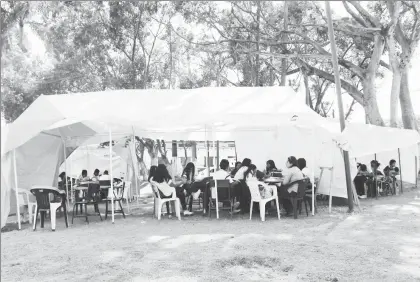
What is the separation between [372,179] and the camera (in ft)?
42.9

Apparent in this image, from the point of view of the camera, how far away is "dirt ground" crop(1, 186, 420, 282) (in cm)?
497

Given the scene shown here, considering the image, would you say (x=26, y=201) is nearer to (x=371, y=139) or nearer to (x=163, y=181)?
(x=163, y=181)

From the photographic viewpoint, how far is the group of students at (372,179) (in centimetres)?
1305

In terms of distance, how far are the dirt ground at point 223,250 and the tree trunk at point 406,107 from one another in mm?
8667

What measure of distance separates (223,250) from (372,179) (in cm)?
831

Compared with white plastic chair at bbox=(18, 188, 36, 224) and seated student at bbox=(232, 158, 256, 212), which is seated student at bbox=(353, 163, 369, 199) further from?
white plastic chair at bbox=(18, 188, 36, 224)

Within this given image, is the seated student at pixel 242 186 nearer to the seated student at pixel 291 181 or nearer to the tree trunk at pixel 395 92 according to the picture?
the seated student at pixel 291 181

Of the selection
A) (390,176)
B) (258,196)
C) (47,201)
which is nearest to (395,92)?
(390,176)

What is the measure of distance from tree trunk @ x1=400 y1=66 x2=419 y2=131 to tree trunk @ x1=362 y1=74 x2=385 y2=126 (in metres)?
1.64

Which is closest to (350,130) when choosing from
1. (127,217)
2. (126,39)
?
(127,217)

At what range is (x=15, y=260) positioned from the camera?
6070 millimetres

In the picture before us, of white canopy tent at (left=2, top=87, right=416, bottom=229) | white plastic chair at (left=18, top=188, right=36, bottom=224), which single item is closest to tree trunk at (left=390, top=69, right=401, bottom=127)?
→ white canopy tent at (left=2, top=87, right=416, bottom=229)

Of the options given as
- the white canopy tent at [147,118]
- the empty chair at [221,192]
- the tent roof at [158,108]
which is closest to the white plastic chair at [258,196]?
the empty chair at [221,192]

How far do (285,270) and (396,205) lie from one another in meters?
6.93
